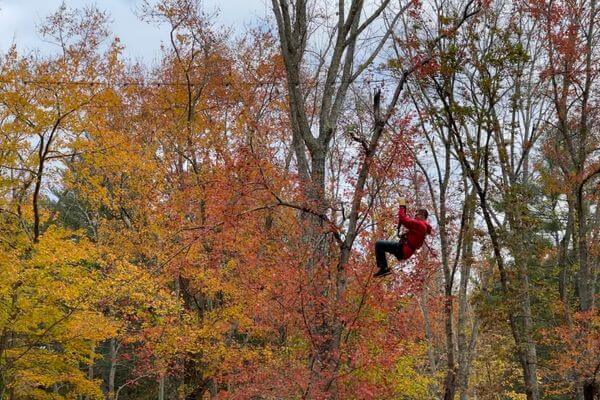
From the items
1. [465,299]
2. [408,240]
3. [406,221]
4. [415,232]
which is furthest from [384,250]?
[465,299]

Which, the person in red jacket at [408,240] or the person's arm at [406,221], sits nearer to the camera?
the person's arm at [406,221]

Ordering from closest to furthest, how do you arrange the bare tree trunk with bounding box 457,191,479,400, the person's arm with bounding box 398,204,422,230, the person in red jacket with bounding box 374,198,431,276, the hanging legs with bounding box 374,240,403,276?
the person's arm with bounding box 398,204,422,230 < the person in red jacket with bounding box 374,198,431,276 < the hanging legs with bounding box 374,240,403,276 < the bare tree trunk with bounding box 457,191,479,400

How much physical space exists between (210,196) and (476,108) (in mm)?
6810

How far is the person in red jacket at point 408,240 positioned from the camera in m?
7.44

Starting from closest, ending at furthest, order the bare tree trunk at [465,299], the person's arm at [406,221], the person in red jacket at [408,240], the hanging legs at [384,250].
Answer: the person's arm at [406,221], the person in red jacket at [408,240], the hanging legs at [384,250], the bare tree trunk at [465,299]

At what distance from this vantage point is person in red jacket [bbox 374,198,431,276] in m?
7.44

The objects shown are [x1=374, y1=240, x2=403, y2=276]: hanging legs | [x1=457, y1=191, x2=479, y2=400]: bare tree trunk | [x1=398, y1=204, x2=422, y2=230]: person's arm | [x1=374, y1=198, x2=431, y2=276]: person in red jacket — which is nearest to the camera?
[x1=398, y1=204, x2=422, y2=230]: person's arm

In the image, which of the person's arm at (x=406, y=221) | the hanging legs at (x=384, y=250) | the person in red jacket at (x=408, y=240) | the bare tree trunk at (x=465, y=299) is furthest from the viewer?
the bare tree trunk at (x=465, y=299)

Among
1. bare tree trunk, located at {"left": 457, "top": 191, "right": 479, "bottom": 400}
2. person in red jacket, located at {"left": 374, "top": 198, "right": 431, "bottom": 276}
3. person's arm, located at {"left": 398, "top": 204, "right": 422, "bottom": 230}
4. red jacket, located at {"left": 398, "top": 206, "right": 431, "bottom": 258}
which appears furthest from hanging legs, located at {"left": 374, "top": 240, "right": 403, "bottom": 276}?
Answer: bare tree trunk, located at {"left": 457, "top": 191, "right": 479, "bottom": 400}

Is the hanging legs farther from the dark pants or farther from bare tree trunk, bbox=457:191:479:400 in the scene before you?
bare tree trunk, bbox=457:191:479:400

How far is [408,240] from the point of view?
7.65 meters

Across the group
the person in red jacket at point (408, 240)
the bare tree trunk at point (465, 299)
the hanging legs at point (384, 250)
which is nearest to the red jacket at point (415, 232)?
the person in red jacket at point (408, 240)

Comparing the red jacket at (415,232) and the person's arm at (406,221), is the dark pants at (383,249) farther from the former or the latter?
the person's arm at (406,221)

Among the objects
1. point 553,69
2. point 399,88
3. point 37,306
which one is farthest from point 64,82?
point 553,69
